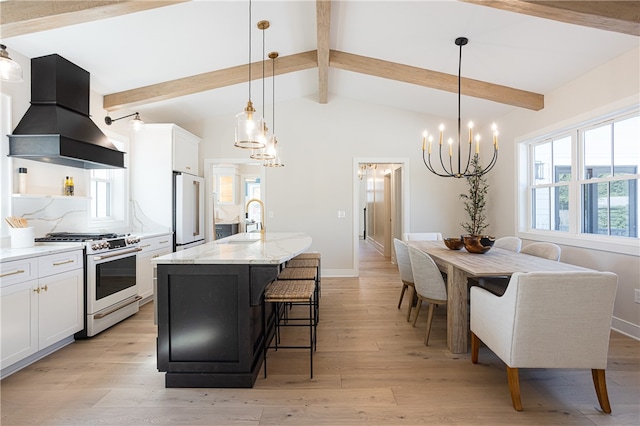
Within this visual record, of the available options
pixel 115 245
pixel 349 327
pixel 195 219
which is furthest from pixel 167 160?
pixel 349 327

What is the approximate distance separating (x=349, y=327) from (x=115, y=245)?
2.49 metres

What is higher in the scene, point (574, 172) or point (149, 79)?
point (149, 79)

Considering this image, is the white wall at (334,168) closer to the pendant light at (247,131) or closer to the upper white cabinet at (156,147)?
the upper white cabinet at (156,147)

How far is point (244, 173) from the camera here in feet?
30.3

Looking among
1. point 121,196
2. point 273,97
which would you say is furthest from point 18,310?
point 273,97

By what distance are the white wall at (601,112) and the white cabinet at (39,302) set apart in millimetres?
4953

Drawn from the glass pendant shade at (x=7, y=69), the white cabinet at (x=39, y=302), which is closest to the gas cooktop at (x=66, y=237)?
the white cabinet at (x=39, y=302)

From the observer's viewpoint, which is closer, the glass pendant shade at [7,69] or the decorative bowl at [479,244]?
the glass pendant shade at [7,69]

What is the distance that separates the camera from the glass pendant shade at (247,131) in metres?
2.48

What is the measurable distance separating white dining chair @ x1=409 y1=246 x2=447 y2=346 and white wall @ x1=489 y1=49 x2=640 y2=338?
171cm

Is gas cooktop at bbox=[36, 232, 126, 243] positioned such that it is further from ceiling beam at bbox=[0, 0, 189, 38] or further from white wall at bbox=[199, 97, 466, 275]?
white wall at bbox=[199, 97, 466, 275]

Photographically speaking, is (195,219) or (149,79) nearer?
(149,79)

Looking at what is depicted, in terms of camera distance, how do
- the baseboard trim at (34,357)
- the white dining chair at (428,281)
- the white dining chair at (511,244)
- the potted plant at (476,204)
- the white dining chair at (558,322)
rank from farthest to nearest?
1. the potted plant at (476,204)
2. the white dining chair at (511,244)
3. the white dining chair at (428,281)
4. the baseboard trim at (34,357)
5. the white dining chair at (558,322)

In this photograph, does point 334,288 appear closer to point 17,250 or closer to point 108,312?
point 108,312
